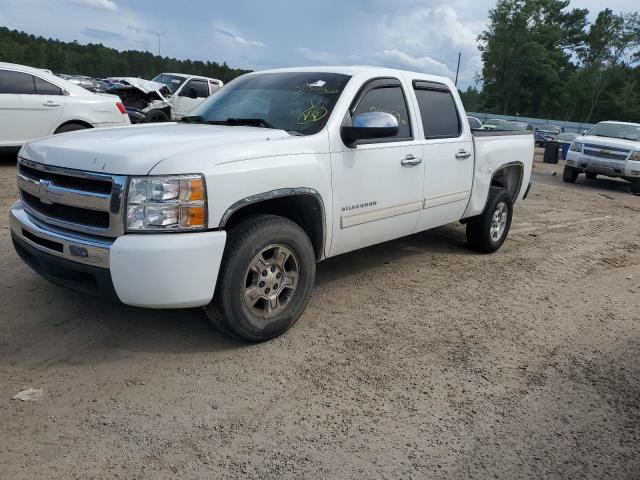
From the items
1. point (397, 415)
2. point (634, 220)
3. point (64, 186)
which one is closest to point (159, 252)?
point (64, 186)

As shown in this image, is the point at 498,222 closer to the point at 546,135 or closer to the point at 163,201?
the point at 163,201

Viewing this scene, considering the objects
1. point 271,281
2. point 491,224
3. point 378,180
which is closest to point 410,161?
point 378,180

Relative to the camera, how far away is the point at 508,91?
239 ft

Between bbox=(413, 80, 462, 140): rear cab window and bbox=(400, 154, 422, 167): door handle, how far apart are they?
1.06 ft

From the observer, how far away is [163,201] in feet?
9.70

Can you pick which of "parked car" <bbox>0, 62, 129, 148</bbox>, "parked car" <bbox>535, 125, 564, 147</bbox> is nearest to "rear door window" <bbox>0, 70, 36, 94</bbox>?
"parked car" <bbox>0, 62, 129, 148</bbox>

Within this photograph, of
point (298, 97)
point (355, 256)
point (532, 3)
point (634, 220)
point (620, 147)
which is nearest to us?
point (298, 97)

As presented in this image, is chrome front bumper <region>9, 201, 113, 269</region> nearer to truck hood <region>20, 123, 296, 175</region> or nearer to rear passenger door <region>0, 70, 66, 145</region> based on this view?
truck hood <region>20, 123, 296, 175</region>

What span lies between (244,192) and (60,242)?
1.12 metres

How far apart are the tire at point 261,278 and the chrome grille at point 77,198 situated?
0.70 metres

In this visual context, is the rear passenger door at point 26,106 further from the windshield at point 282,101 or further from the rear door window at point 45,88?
the windshield at point 282,101

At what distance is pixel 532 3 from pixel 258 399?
7997 cm

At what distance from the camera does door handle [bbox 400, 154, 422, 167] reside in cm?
442

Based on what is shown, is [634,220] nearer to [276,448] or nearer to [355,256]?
[355,256]
